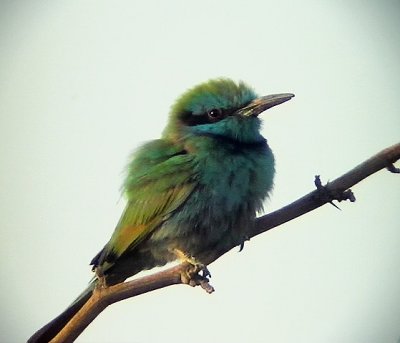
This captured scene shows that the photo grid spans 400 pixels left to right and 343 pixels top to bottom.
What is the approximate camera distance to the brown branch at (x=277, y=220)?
2166 mm

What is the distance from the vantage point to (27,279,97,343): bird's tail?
2.86 metres

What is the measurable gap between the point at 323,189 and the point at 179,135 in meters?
1.30

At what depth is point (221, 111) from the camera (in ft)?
11.6

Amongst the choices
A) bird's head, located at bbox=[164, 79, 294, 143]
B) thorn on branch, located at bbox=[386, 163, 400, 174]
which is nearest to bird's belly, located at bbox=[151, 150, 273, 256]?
bird's head, located at bbox=[164, 79, 294, 143]

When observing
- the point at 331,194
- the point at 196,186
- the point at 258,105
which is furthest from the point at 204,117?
the point at 331,194

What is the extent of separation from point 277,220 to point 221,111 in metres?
1.13

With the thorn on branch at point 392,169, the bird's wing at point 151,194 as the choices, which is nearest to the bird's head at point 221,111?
the bird's wing at point 151,194

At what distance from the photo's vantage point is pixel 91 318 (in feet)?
7.44

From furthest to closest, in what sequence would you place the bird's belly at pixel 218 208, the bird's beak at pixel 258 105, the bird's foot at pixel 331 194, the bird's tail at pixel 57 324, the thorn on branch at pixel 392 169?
the bird's beak at pixel 258 105 < the bird's belly at pixel 218 208 < the bird's tail at pixel 57 324 < the bird's foot at pixel 331 194 < the thorn on branch at pixel 392 169

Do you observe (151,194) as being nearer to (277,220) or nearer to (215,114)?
(215,114)

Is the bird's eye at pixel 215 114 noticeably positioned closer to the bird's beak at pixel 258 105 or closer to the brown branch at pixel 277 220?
the bird's beak at pixel 258 105

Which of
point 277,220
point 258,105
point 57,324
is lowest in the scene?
point 57,324

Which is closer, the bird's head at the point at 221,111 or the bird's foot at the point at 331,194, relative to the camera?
the bird's foot at the point at 331,194

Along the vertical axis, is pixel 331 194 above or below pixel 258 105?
below
